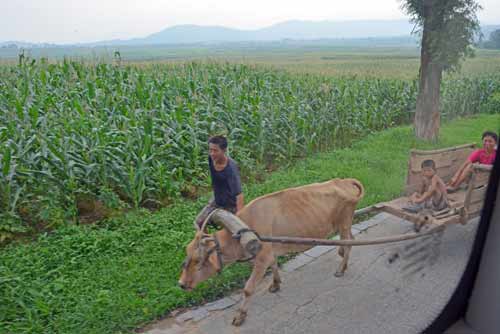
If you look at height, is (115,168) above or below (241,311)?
above

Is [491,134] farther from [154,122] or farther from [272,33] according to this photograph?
[154,122]

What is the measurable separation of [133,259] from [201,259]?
0.68 metres

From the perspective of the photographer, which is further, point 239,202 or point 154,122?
point 154,122

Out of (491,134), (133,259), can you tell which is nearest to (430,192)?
(491,134)

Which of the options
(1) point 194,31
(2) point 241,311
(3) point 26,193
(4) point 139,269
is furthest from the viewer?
(3) point 26,193

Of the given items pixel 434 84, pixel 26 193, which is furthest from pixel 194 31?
pixel 26 193

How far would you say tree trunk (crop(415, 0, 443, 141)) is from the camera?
1.79m

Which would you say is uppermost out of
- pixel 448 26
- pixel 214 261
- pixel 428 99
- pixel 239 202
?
pixel 448 26

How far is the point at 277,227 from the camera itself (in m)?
1.82

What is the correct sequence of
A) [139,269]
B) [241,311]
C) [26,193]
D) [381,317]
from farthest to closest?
[26,193] < [139,269] < [381,317] < [241,311]

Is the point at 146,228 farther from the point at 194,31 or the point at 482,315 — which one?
the point at 482,315

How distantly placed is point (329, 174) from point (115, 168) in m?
1.24

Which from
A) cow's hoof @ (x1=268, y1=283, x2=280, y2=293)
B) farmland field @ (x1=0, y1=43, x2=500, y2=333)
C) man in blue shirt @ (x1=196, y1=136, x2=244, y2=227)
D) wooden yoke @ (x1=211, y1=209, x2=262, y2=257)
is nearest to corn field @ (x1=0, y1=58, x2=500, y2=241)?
farmland field @ (x1=0, y1=43, x2=500, y2=333)

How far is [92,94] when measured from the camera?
96.8 inches
